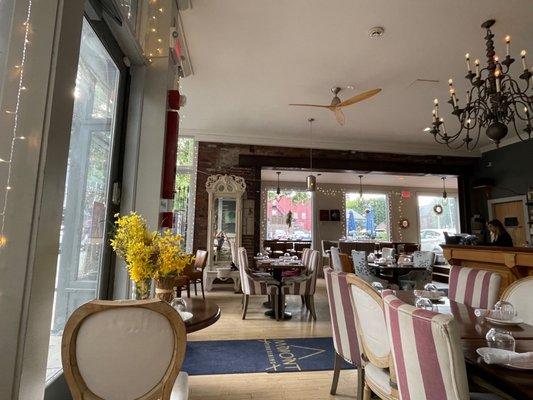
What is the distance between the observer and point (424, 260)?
5.07 m

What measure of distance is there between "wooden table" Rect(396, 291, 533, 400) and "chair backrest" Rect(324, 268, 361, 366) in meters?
0.51

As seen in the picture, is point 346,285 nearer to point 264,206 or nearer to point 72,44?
point 72,44

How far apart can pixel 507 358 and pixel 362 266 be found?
398 centimetres

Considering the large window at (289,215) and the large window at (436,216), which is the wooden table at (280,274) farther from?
the large window at (436,216)

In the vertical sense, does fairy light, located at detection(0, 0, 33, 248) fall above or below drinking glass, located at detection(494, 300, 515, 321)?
above

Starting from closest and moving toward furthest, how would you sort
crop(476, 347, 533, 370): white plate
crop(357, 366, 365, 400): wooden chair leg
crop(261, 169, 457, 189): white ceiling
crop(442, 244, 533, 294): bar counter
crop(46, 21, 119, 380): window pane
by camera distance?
crop(476, 347, 533, 370): white plate
crop(46, 21, 119, 380): window pane
crop(357, 366, 365, 400): wooden chair leg
crop(442, 244, 533, 294): bar counter
crop(261, 169, 457, 189): white ceiling

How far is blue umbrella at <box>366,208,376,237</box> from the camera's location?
11.3 m

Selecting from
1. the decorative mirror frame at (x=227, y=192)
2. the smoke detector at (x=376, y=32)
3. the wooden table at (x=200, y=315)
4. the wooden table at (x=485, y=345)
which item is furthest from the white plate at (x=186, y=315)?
the decorative mirror frame at (x=227, y=192)

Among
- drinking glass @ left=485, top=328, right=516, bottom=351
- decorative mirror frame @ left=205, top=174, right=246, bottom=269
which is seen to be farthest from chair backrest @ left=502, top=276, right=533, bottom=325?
decorative mirror frame @ left=205, top=174, right=246, bottom=269

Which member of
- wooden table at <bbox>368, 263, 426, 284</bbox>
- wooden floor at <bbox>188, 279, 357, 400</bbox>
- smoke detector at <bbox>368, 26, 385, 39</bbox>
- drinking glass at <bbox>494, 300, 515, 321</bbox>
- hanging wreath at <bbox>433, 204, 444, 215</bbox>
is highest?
smoke detector at <bbox>368, 26, 385, 39</bbox>

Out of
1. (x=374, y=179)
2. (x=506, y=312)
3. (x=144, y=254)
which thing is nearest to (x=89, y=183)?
(x=144, y=254)

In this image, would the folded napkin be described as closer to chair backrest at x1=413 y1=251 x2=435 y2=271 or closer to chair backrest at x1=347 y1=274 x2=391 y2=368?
chair backrest at x1=347 y1=274 x2=391 y2=368

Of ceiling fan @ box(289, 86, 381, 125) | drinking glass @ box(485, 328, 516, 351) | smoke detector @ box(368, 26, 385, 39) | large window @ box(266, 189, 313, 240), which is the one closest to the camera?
drinking glass @ box(485, 328, 516, 351)

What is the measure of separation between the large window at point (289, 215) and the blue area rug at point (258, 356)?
23.6 ft
